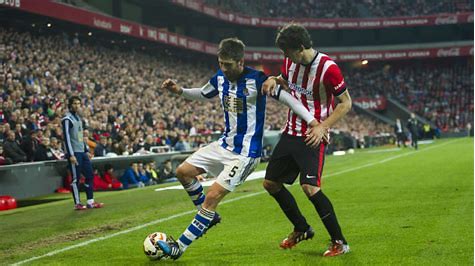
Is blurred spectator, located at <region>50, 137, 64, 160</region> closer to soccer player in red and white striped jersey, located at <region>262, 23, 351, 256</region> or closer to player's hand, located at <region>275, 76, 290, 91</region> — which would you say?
soccer player in red and white striped jersey, located at <region>262, 23, 351, 256</region>

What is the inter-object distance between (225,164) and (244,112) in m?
0.54

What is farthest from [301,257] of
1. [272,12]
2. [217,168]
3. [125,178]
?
[272,12]

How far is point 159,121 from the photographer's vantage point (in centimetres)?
2806

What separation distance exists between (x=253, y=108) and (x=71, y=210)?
6.72 meters

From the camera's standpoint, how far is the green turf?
21.9 ft

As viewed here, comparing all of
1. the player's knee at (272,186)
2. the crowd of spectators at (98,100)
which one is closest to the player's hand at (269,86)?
the player's knee at (272,186)

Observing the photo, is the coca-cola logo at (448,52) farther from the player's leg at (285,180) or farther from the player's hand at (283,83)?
the player's hand at (283,83)

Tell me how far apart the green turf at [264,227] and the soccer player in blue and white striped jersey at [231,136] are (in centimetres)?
38

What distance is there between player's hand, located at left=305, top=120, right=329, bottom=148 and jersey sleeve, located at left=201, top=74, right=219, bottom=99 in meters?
1.17

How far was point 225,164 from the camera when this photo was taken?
677 centimetres

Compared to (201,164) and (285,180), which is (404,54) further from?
(201,164)

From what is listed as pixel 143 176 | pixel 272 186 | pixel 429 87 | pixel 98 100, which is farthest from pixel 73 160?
pixel 429 87

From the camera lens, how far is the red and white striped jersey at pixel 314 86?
650cm

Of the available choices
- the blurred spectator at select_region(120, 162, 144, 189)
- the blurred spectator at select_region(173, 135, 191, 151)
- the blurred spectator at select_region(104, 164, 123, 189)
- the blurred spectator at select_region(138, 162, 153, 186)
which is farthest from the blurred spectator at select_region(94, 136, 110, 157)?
the blurred spectator at select_region(173, 135, 191, 151)
